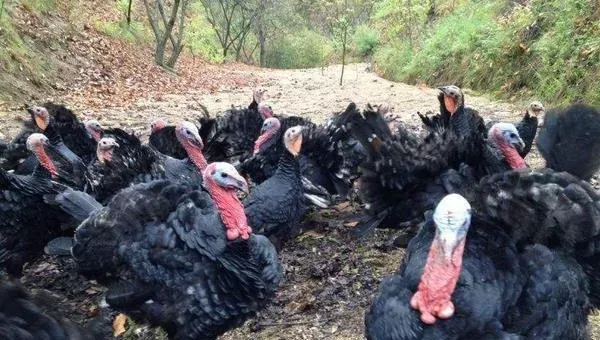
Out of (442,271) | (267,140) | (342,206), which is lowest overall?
(342,206)

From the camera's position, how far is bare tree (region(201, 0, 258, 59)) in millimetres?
33969

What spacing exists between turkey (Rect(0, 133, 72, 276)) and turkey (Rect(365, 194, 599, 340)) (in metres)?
2.66

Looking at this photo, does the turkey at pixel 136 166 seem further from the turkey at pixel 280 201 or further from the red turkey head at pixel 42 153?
the turkey at pixel 280 201

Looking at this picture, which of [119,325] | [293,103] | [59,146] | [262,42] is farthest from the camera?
[262,42]

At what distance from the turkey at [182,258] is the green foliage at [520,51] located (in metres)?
6.65

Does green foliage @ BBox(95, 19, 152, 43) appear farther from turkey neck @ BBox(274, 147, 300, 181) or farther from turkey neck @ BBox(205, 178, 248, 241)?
turkey neck @ BBox(205, 178, 248, 241)

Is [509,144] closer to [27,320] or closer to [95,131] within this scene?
[27,320]

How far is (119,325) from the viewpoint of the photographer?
4070mm

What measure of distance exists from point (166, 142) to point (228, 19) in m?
30.5

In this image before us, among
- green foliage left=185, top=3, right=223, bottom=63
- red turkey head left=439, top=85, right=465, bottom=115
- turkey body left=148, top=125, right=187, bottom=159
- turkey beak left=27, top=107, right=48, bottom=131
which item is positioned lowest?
turkey body left=148, top=125, right=187, bottom=159

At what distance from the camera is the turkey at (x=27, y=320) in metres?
1.80

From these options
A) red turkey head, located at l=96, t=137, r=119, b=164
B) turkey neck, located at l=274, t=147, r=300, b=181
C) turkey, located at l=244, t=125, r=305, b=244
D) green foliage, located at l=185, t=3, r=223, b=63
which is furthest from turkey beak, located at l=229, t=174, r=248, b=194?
green foliage, located at l=185, t=3, r=223, b=63

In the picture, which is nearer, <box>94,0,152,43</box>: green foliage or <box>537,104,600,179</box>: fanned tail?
<box>537,104,600,179</box>: fanned tail

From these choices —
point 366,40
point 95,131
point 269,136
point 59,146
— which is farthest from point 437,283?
point 366,40
